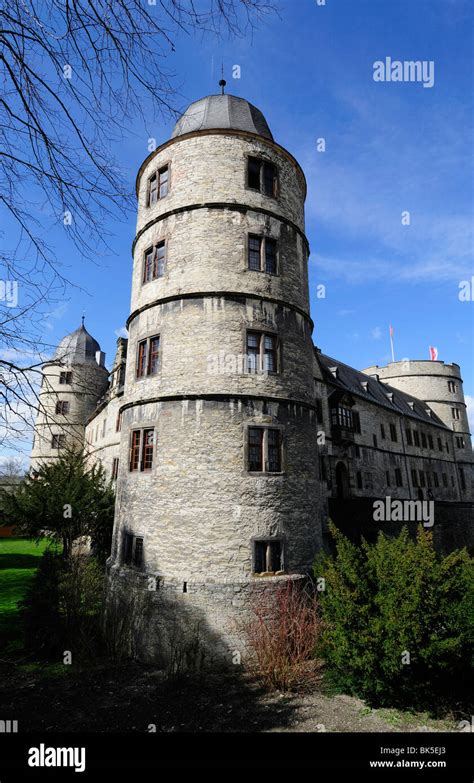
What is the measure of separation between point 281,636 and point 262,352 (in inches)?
327

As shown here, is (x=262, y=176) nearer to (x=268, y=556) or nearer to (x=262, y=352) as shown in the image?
(x=262, y=352)

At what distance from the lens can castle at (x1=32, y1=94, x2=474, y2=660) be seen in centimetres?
1175

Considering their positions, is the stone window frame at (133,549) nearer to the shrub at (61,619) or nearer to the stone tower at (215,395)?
the stone tower at (215,395)

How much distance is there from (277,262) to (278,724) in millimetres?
13282

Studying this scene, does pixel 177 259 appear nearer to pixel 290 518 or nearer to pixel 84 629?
pixel 290 518

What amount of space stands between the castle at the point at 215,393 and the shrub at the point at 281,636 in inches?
16.8

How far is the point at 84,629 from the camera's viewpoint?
1253cm

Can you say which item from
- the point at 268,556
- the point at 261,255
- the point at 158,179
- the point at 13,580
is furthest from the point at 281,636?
the point at 13,580

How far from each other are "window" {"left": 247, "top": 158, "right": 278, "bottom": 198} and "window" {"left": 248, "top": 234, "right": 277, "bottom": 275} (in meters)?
1.94

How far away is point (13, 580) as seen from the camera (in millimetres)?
21578

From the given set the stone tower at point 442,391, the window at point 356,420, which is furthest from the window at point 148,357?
the stone tower at point 442,391

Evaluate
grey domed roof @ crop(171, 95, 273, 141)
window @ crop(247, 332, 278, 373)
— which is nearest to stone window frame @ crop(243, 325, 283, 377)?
window @ crop(247, 332, 278, 373)

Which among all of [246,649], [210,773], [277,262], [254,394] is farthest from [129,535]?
[277,262]

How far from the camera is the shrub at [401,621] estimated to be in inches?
320
